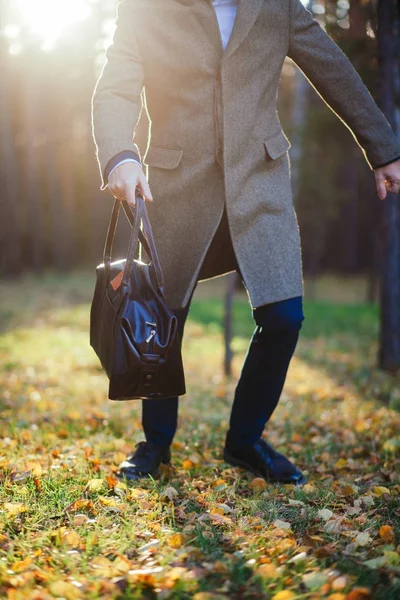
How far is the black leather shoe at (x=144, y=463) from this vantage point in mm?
2982

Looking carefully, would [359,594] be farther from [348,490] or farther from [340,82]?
[340,82]

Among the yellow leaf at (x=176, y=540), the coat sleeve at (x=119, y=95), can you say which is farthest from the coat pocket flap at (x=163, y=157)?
the yellow leaf at (x=176, y=540)

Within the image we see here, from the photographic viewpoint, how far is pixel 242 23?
2.67 metres

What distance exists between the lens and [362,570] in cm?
204

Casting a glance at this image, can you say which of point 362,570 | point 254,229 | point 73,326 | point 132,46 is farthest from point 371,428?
point 73,326

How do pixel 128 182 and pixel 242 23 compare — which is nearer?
pixel 128 182

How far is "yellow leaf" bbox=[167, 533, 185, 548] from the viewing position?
7.29 ft

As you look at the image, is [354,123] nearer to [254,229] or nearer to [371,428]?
[254,229]

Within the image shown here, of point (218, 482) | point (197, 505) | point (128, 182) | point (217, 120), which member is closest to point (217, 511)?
point (197, 505)

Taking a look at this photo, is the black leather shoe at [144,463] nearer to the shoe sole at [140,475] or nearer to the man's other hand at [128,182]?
the shoe sole at [140,475]

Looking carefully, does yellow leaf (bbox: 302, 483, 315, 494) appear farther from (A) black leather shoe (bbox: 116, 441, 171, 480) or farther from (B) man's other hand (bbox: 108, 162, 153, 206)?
(B) man's other hand (bbox: 108, 162, 153, 206)

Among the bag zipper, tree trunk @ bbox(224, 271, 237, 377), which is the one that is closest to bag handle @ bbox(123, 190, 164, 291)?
the bag zipper

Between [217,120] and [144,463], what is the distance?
1586mm

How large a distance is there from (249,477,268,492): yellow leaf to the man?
0.10 m
